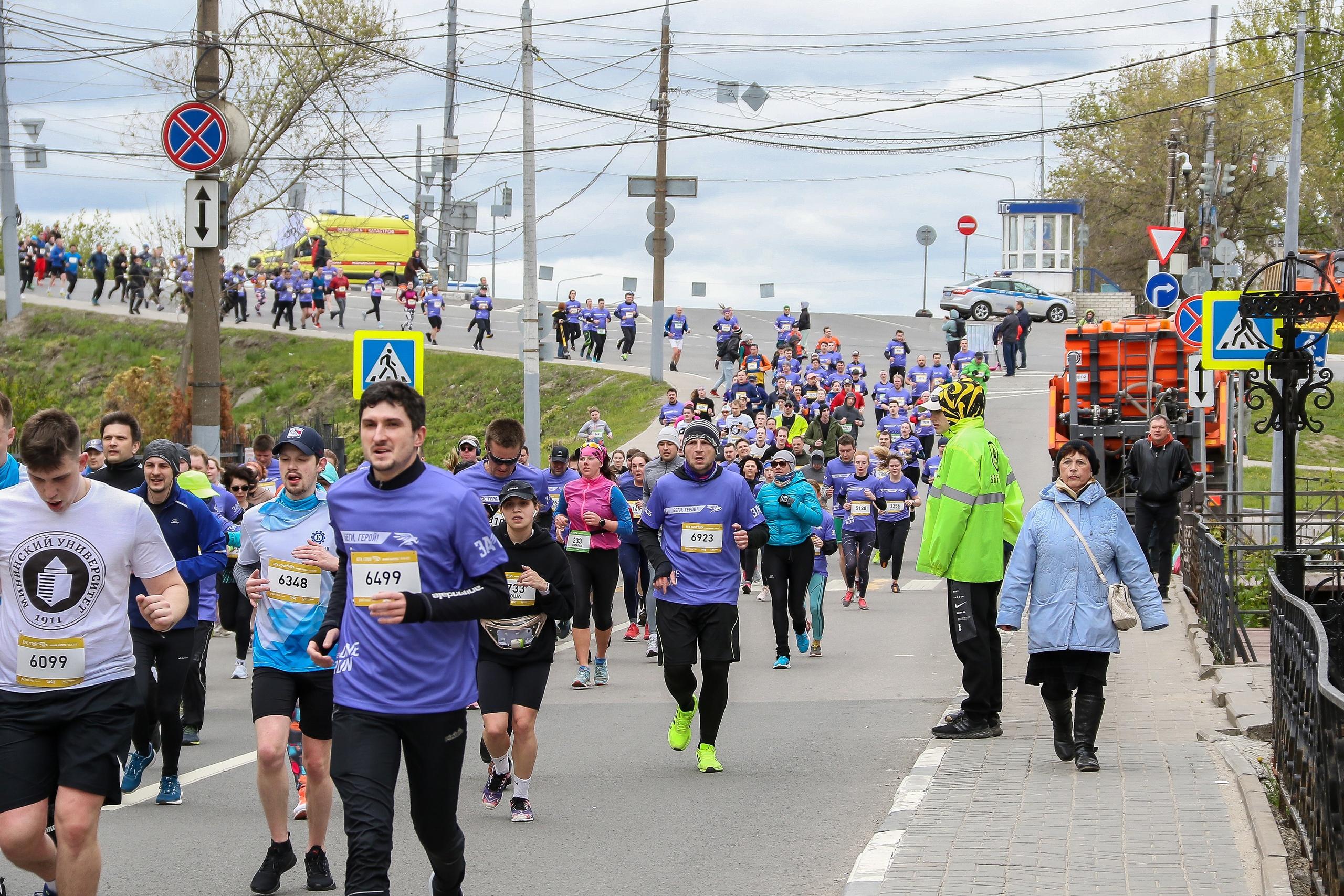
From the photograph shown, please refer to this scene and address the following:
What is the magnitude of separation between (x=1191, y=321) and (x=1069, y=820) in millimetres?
12944

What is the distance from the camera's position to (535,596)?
7.95 m

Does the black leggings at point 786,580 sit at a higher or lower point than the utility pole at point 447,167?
lower

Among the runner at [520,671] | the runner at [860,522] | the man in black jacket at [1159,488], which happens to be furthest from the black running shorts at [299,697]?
the runner at [860,522]

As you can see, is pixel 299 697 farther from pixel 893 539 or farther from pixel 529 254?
pixel 529 254

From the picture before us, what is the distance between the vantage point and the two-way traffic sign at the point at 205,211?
16391 mm

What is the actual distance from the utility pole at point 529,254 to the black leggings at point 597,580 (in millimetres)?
9955

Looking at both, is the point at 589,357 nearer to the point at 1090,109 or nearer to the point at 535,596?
→ the point at 1090,109

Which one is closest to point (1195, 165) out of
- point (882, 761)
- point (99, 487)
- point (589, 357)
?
point (589, 357)

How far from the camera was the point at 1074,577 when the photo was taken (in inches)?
336

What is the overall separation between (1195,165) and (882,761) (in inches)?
2248

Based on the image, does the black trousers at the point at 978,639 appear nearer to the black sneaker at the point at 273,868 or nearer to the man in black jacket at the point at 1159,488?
the black sneaker at the point at 273,868

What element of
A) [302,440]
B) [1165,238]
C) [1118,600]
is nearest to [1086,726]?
[1118,600]

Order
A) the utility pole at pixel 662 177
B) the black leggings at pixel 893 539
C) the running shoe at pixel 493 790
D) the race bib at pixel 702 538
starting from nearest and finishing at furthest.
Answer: the running shoe at pixel 493 790, the race bib at pixel 702 538, the black leggings at pixel 893 539, the utility pole at pixel 662 177

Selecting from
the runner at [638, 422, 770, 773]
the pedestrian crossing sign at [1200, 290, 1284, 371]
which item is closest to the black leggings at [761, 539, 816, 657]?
the pedestrian crossing sign at [1200, 290, 1284, 371]
